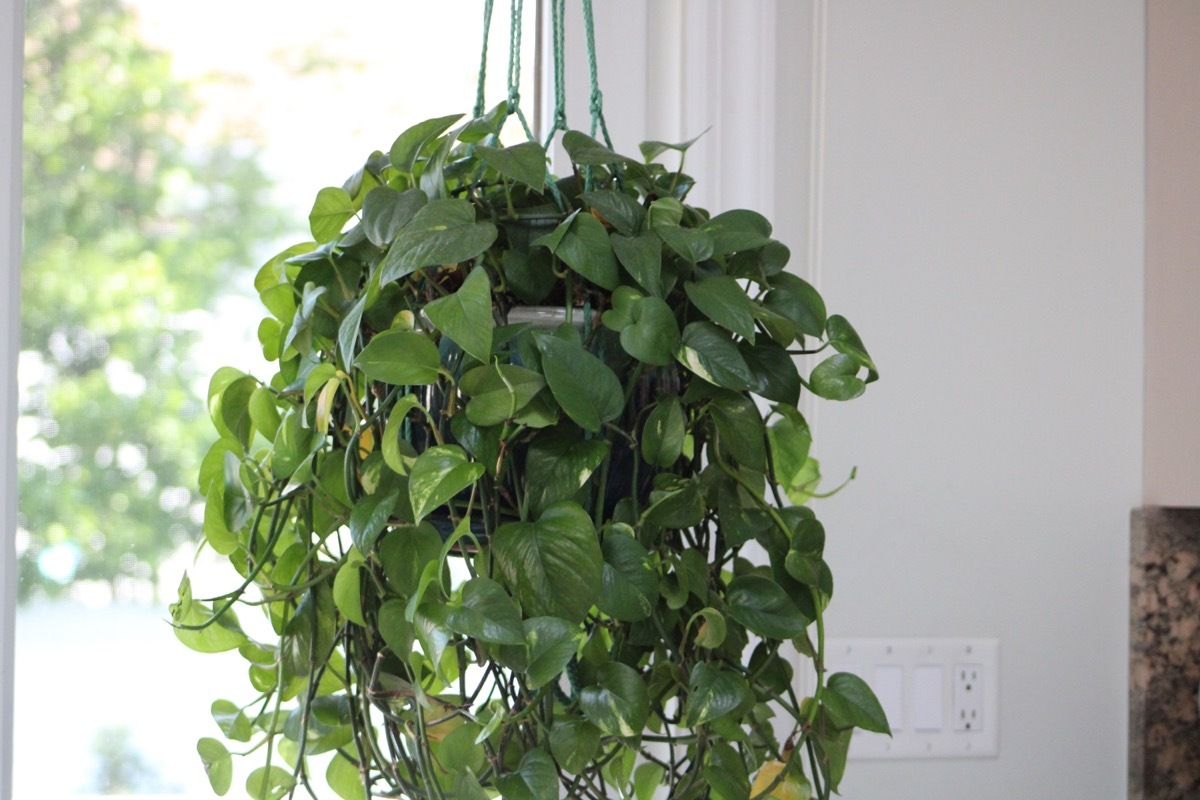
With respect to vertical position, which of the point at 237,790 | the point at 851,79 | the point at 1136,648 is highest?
the point at 851,79

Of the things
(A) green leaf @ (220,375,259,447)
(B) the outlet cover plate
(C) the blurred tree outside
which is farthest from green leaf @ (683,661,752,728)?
(C) the blurred tree outside

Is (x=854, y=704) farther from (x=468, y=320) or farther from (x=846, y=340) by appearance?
(x=468, y=320)

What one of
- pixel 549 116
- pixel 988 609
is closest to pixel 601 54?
pixel 549 116

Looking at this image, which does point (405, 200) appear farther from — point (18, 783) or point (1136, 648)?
point (1136, 648)

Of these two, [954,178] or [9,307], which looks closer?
[9,307]

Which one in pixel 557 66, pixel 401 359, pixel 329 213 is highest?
pixel 557 66

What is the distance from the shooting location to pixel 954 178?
1.19 meters

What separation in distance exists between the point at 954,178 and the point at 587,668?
815 millimetres

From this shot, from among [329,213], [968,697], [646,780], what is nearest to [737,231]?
[329,213]

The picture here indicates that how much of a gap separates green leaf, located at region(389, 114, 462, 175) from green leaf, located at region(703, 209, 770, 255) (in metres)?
0.17

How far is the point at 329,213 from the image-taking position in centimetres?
Answer: 69

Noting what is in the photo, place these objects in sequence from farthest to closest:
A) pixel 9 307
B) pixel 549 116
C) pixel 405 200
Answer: pixel 549 116 < pixel 9 307 < pixel 405 200

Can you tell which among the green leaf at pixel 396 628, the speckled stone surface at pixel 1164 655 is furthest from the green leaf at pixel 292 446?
the speckled stone surface at pixel 1164 655

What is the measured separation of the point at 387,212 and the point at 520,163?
0.08 m
